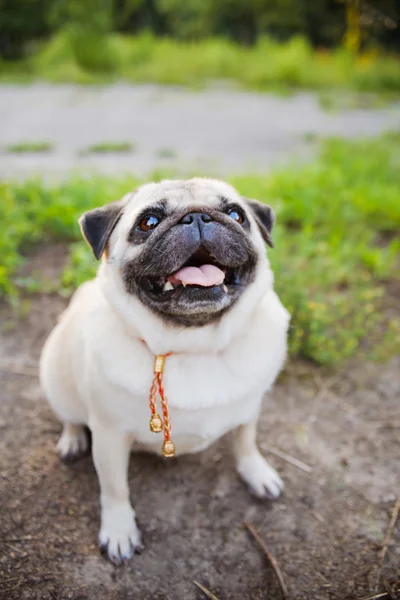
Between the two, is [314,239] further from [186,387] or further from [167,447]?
[167,447]

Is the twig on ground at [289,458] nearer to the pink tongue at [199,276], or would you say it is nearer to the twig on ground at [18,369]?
the pink tongue at [199,276]

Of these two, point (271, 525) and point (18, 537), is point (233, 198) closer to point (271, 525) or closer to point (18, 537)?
point (271, 525)

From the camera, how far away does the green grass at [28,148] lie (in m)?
5.87

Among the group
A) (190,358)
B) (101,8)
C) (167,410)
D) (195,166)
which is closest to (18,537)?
(167,410)

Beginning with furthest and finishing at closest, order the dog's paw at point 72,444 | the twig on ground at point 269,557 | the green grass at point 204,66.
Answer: the green grass at point 204,66 → the dog's paw at point 72,444 → the twig on ground at point 269,557

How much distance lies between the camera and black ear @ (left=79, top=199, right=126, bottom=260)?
1.88 meters

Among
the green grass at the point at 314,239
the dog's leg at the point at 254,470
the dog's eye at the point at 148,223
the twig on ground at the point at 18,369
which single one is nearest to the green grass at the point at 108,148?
the green grass at the point at 314,239

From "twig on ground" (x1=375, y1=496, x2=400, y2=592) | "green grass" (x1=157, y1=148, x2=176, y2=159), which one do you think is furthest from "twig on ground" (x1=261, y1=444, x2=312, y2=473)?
"green grass" (x1=157, y1=148, x2=176, y2=159)

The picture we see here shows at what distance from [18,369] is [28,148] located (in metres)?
3.83

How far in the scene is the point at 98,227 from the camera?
190 cm

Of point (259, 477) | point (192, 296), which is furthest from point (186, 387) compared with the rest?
point (259, 477)

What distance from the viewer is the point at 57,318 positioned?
10.5 feet

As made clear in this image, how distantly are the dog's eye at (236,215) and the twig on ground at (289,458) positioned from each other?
1165mm

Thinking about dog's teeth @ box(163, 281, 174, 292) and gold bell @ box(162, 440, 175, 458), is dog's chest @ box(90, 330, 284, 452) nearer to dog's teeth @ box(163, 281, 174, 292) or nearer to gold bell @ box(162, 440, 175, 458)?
gold bell @ box(162, 440, 175, 458)
